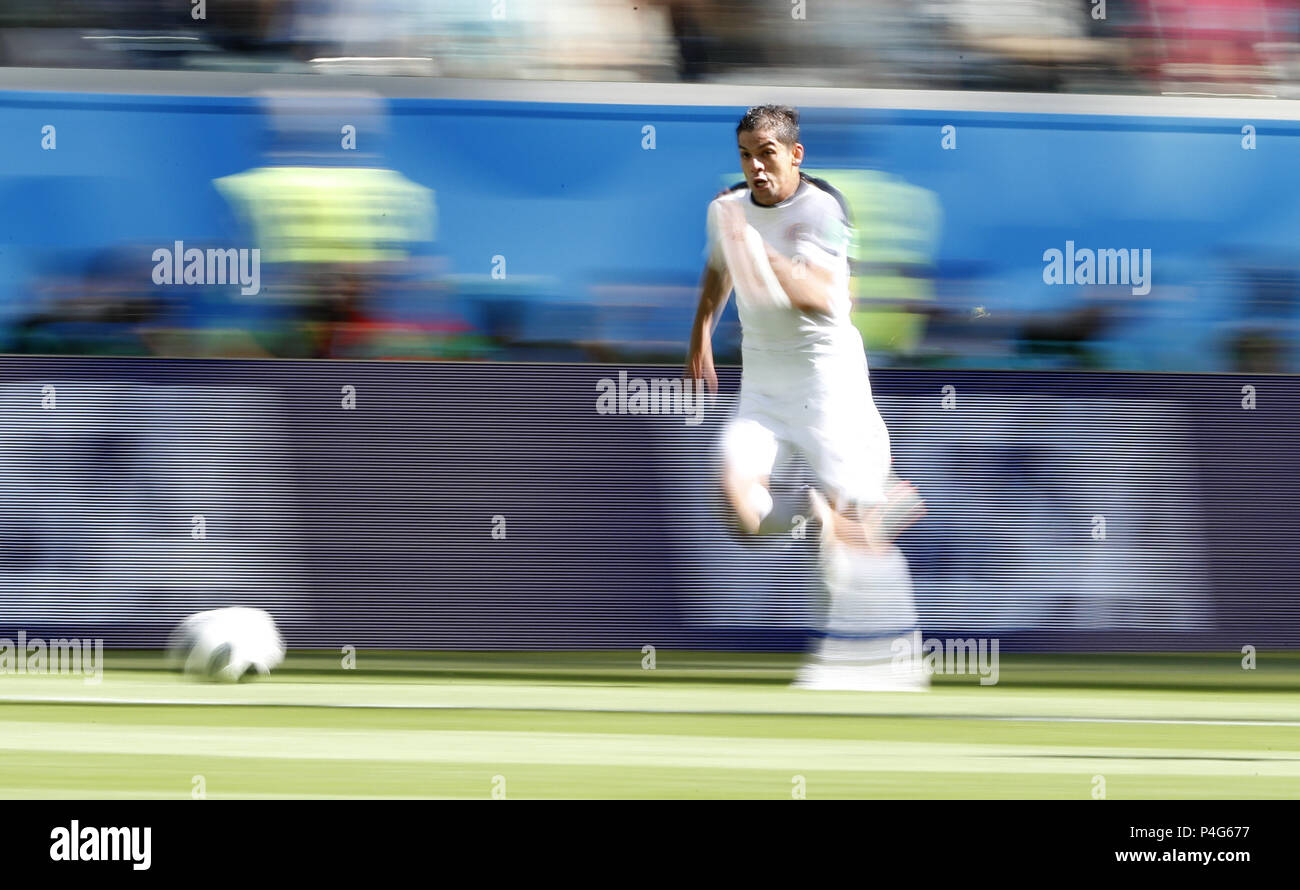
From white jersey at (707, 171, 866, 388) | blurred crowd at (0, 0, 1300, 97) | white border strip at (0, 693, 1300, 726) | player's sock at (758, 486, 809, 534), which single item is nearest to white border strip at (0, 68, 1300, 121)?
blurred crowd at (0, 0, 1300, 97)

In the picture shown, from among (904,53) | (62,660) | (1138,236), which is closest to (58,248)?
(62,660)

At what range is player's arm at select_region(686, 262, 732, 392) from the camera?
620 centimetres

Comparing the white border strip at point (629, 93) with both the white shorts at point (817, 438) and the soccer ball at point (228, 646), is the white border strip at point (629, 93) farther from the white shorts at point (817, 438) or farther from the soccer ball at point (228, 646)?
the soccer ball at point (228, 646)

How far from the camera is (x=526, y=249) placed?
6.24 metres

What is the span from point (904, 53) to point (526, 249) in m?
1.50

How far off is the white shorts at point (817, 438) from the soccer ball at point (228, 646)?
169 centimetres

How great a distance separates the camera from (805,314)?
20.0 feet

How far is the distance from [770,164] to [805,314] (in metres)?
0.53

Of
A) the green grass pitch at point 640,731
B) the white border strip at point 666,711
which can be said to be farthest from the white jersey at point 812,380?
the white border strip at point 666,711

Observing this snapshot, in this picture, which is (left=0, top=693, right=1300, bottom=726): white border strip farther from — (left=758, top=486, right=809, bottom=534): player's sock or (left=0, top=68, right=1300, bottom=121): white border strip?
(left=0, top=68, right=1300, bottom=121): white border strip

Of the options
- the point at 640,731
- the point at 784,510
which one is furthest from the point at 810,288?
the point at 640,731

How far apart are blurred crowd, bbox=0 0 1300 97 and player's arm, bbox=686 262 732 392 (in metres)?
0.70

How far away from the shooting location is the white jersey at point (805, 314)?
19.9 ft

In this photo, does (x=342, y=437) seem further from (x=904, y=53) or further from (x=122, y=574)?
(x=904, y=53)
